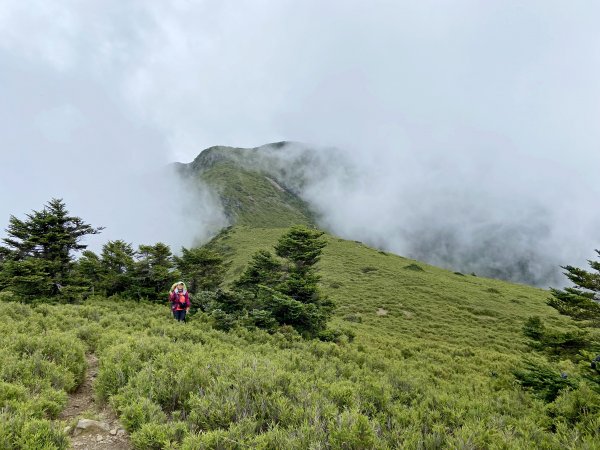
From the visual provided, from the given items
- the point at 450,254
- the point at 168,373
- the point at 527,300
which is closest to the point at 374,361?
the point at 168,373

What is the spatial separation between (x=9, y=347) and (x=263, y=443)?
23.5ft

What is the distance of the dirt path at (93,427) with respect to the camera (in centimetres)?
527

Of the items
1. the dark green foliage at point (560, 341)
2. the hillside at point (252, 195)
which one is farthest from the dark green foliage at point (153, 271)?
the hillside at point (252, 195)

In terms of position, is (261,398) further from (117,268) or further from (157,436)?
(117,268)

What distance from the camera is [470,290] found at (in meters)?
47.1

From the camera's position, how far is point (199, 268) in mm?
26031

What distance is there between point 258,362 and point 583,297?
14.1m

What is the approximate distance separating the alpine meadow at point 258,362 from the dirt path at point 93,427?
5 centimetres

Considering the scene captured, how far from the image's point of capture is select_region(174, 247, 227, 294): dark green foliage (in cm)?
2547

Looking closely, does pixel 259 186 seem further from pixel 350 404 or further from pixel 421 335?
pixel 350 404

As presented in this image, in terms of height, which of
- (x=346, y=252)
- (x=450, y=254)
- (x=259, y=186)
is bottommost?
(x=346, y=252)

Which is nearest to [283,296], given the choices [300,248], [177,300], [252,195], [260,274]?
[260,274]

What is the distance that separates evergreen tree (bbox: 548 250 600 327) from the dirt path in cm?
1650

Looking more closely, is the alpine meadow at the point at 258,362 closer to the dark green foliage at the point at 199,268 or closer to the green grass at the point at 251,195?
the dark green foliage at the point at 199,268
